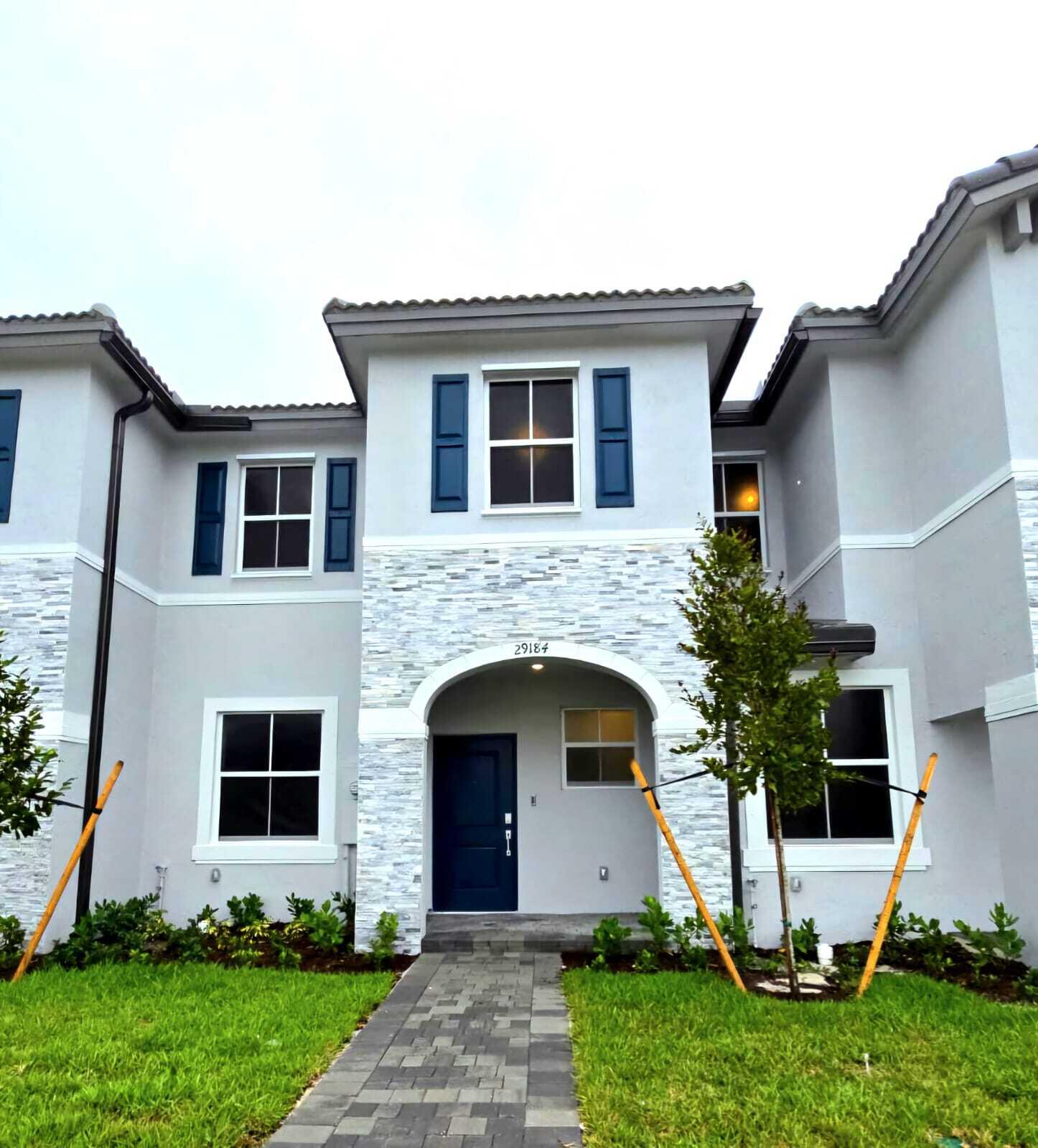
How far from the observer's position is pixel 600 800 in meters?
11.7

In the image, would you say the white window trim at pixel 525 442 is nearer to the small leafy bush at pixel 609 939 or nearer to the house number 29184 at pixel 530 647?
the house number 29184 at pixel 530 647

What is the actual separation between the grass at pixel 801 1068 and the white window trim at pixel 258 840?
185 inches

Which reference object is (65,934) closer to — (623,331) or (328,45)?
(623,331)

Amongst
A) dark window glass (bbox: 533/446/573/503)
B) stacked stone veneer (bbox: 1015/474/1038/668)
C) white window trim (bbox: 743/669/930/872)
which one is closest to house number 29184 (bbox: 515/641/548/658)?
dark window glass (bbox: 533/446/573/503)

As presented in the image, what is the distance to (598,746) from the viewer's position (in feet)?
38.9

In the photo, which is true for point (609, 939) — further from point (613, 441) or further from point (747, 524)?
point (747, 524)

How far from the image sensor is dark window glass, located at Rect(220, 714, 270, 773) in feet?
39.7

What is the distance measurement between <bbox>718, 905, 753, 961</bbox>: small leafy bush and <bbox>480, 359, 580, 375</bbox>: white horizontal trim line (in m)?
6.02

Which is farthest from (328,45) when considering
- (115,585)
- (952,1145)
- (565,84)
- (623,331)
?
(952,1145)

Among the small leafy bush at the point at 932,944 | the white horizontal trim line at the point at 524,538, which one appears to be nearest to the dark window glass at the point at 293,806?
the white horizontal trim line at the point at 524,538

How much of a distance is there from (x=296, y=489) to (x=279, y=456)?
481mm

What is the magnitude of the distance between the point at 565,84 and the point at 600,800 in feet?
40.9

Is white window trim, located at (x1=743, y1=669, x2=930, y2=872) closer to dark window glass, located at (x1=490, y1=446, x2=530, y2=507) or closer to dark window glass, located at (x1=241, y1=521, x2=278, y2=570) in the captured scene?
dark window glass, located at (x1=490, y1=446, x2=530, y2=507)

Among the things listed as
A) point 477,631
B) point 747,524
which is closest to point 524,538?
point 477,631
